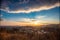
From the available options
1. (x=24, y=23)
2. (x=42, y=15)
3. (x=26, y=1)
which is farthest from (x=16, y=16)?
(x=42, y=15)

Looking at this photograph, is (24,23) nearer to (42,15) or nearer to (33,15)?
(33,15)

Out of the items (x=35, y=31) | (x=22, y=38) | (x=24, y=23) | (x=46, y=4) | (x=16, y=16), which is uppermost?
(x=46, y=4)

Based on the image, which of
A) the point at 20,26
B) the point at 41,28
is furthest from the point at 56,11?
the point at 20,26

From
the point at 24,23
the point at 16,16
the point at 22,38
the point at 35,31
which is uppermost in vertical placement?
the point at 16,16

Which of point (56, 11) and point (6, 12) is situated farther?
point (6, 12)

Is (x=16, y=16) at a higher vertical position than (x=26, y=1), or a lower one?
lower

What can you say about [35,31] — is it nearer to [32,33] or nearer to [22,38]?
[32,33]
